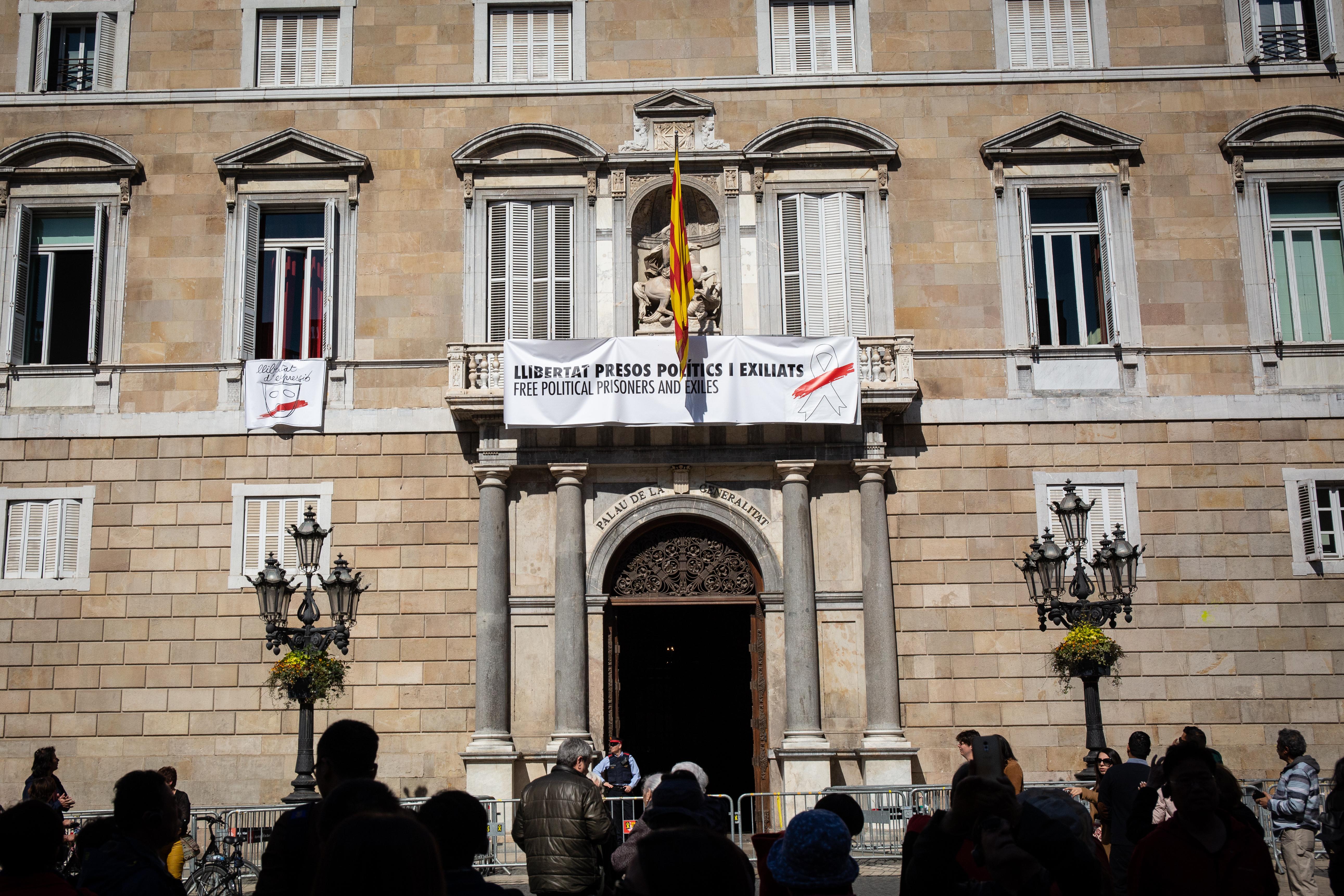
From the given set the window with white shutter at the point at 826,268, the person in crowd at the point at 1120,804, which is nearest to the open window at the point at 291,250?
the window with white shutter at the point at 826,268

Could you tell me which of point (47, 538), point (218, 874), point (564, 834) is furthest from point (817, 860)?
point (47, 538)

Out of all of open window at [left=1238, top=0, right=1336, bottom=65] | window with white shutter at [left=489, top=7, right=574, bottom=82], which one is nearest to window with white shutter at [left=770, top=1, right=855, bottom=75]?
window with white shutter at [left=489, top=7, right=574, bottom=82]

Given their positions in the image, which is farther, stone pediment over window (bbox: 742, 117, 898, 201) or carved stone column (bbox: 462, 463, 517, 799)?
stone pediment over window (bbox: 742, 117, 898, 201)

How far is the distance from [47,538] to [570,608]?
7957mm

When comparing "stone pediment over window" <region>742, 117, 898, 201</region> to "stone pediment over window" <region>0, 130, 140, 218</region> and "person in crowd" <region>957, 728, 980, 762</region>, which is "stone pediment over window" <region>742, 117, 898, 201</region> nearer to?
"stone pediment over window" <region>0, 130, 140, 218</region>

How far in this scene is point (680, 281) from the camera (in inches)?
756

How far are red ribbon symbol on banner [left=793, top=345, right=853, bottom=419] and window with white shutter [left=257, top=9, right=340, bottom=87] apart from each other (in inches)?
357

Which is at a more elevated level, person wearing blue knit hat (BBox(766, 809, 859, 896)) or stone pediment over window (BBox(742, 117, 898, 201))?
stone pediment over window (BBox(742, 117, 898, 201))

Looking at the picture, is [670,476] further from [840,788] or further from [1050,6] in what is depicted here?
[1050,6]

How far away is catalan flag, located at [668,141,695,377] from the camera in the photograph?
18953mm

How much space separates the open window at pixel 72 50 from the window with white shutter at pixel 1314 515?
19.3 meters

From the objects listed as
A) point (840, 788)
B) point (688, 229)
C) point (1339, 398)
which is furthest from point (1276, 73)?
point (840, 788)

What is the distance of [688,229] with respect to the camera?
21141mm

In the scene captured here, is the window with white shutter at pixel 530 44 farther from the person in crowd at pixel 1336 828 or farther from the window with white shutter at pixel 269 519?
the person in crowd at pixel 1336 828
